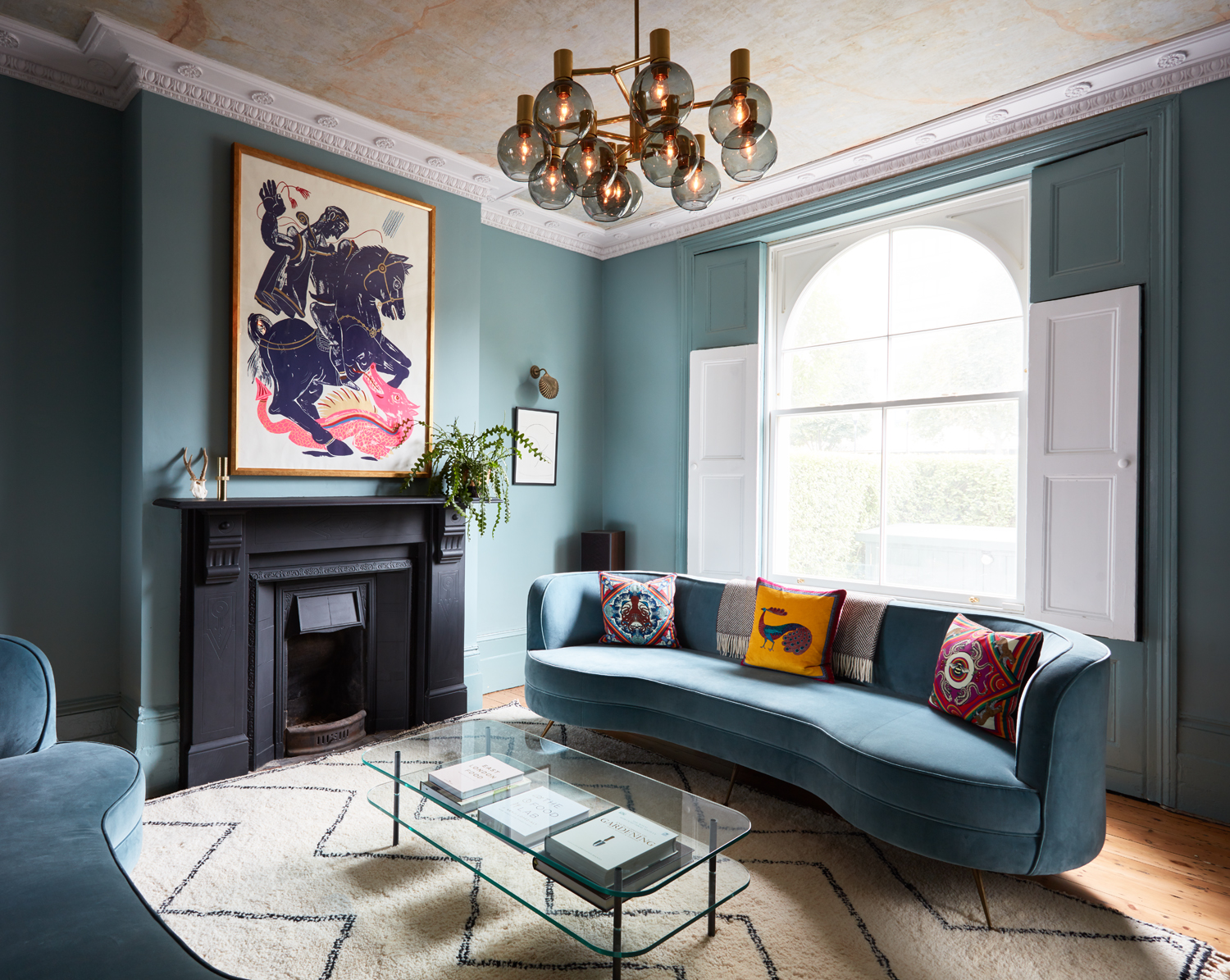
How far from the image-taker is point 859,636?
3049 mm

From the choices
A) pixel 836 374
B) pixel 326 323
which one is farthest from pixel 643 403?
pixel 326 323

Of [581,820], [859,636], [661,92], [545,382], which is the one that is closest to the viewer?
[661,92]

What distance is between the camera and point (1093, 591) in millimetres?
3076

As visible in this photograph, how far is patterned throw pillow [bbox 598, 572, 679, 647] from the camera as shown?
363 cm

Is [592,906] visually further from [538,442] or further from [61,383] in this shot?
[538,442]

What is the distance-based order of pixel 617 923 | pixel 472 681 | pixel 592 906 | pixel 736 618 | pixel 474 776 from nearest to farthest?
pixel 617 923 → pixel 592 906 → pixel 474 776 → pixel 736 618 → pixel 472 681

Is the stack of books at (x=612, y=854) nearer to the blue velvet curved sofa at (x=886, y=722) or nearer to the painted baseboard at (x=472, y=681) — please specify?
the blue velvet curved sofa at (x=886, y=722)

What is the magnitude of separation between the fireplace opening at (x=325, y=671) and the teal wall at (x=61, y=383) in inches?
28.6

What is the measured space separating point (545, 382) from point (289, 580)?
6.77 ft

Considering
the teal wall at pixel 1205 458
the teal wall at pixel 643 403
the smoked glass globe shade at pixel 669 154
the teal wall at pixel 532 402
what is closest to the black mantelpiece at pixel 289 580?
the teal wall at pixel 532 402

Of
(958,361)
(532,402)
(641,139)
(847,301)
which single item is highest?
(847,301)

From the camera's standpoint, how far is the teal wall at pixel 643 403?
477 cm

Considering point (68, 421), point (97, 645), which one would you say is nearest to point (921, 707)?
point (97, 645)

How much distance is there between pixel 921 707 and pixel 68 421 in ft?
11.9
